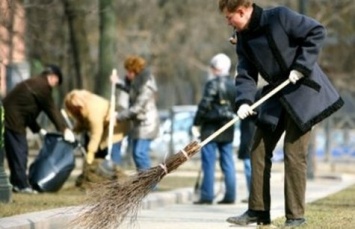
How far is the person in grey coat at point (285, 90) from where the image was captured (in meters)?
10.5

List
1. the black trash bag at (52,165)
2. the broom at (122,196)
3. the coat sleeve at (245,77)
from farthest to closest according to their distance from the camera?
the black trash bag at (52,165)
the coat sleeve at (245,77)
the broom at (122,196)

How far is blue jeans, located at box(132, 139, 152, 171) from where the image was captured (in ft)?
58.4

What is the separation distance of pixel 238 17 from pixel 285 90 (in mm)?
726

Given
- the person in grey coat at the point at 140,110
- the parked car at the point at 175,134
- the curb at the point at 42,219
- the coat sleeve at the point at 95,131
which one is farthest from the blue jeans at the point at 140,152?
the parked car at the point at 175,134

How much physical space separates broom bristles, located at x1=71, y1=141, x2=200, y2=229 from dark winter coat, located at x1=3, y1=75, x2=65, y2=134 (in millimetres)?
6414

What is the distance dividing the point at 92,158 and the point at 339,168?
48.1 ft

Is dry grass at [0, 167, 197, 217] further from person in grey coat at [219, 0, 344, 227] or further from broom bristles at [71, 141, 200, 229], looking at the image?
person in grey coat at [219, 0, 344, 227]

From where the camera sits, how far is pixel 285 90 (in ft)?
34.8

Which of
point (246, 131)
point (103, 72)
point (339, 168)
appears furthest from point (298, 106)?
point (339, 168)

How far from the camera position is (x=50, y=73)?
1694cm

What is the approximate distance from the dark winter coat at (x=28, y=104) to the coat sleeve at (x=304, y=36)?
6805mm

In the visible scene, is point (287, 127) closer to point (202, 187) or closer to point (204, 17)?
point (202, 187)

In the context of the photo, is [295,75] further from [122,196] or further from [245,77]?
[122,196]

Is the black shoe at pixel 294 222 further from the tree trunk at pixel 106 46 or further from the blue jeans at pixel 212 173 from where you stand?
the tree trunk at pixel 106 46
